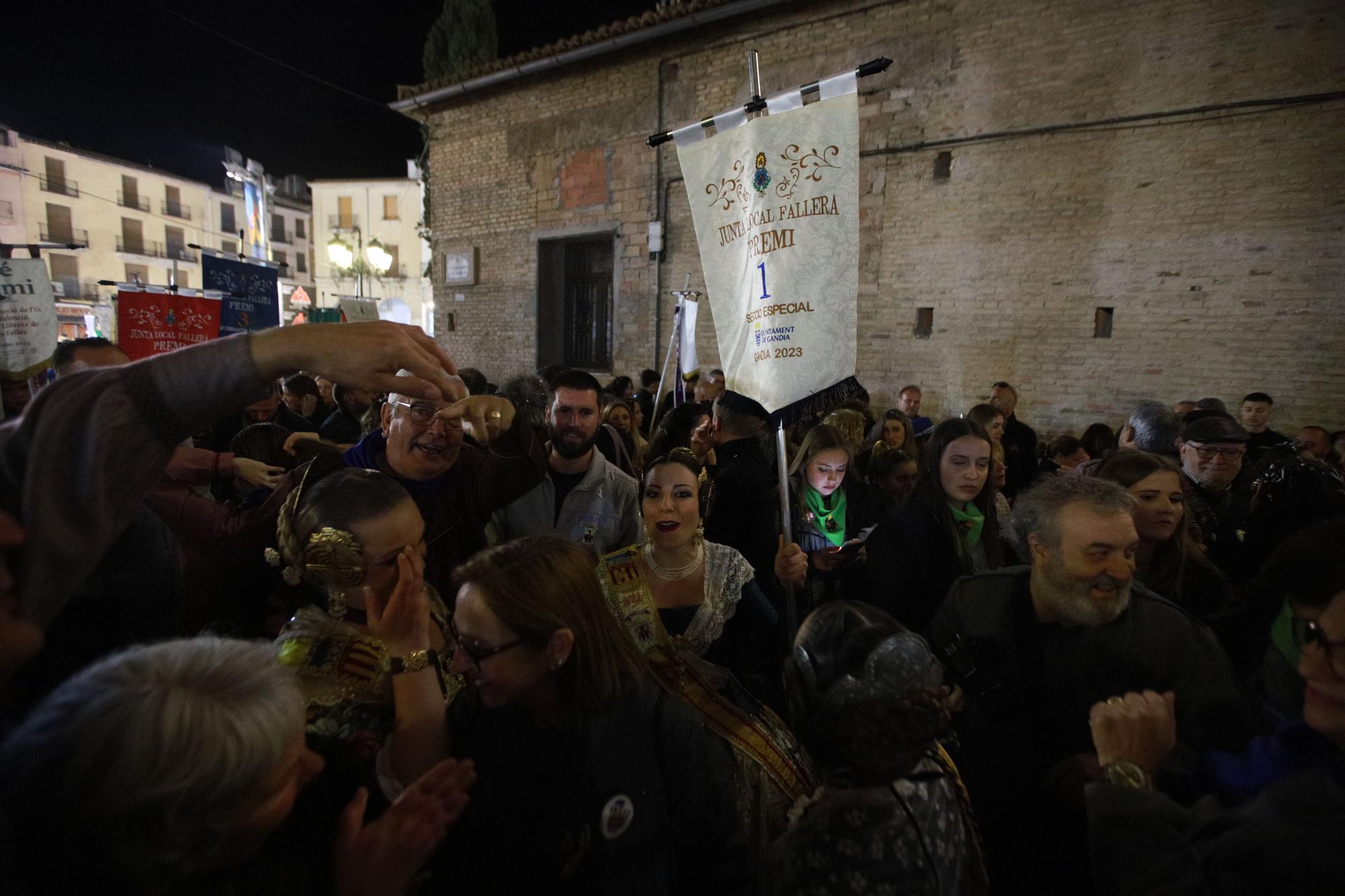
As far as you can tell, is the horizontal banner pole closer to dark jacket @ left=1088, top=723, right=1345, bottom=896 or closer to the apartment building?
dark jacket @ left=1088, top=723, right=1345, bottom=896

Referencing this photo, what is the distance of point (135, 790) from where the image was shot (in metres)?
0.93

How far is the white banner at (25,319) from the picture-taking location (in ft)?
17.7

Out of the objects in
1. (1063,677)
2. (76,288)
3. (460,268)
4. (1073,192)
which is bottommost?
(1063,677)

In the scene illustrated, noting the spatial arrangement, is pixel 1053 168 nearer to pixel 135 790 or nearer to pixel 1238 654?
pixel 1238 654

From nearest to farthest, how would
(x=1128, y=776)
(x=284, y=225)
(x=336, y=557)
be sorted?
(x=1128, y=776) < (x=336, y=557) < (x=284, y=225)

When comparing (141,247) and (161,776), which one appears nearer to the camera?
(161,776)

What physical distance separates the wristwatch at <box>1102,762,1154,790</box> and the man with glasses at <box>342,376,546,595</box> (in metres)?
2.13

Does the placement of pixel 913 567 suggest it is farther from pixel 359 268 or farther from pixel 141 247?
pixel 141 247

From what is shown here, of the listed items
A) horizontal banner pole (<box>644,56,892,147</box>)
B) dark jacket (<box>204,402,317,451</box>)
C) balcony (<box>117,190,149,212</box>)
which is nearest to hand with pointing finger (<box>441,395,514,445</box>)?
horizontal banner pole (<box>644,56,892,147</box>)

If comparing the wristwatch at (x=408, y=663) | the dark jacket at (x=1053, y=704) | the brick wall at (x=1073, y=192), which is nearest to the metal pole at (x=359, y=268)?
the brick wall at (x=1073, y=192)

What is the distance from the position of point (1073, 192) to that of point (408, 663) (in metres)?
10.1

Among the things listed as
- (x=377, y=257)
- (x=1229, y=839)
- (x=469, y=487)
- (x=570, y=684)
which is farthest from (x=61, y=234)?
(x=1229, y=839)

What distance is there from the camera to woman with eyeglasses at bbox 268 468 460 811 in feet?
5.33

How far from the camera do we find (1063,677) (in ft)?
6.55
